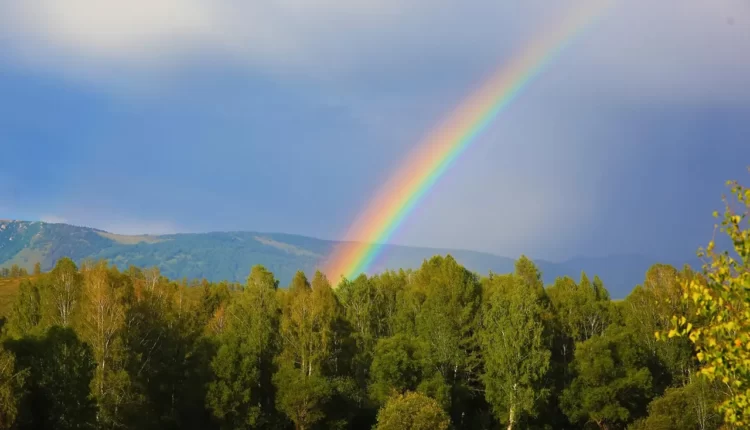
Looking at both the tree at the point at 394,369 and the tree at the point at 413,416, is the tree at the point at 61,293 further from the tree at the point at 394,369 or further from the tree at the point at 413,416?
the tree at the point at 413,416

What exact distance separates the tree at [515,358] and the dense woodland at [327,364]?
19 cm

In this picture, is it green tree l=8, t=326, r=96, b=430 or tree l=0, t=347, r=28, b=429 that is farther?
green tree l=8, t=326, r=96, b=430

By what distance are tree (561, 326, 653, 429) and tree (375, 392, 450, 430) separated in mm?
27078

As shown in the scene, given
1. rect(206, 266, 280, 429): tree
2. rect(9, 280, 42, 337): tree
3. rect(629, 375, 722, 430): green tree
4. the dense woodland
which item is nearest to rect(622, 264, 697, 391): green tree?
the dense woodland

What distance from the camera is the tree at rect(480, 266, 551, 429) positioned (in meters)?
68.6

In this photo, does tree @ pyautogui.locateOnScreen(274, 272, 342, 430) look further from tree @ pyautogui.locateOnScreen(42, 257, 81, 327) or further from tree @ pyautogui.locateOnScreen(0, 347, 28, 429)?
tree @ pyautogui.locateOnScreen(42, 257, 81, 327)

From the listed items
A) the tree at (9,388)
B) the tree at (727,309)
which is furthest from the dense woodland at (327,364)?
the tree at (727,309)

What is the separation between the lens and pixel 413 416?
172 ft

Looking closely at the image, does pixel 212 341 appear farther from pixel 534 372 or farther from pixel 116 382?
pixel 534 372

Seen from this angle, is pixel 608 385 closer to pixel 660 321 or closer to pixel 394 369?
pixel 660 321

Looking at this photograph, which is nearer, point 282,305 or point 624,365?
point 624,365

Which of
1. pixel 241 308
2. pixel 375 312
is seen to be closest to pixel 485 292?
pixel 375 312

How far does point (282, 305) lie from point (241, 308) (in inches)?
230

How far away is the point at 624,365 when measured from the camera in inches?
2928
